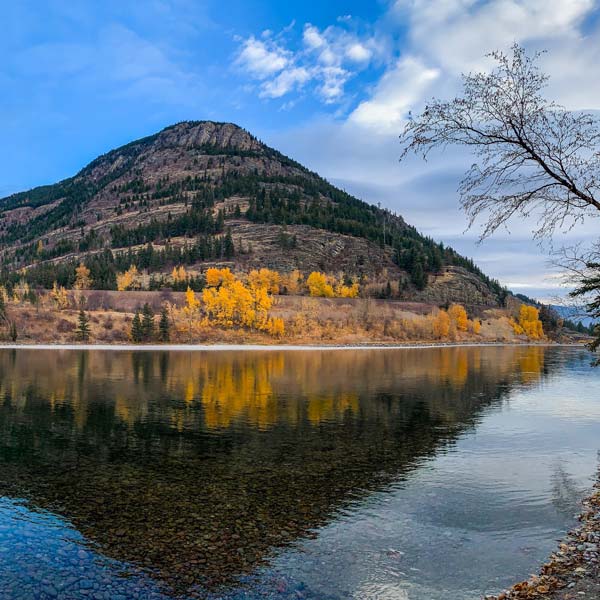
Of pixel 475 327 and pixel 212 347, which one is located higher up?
pixel 475 327

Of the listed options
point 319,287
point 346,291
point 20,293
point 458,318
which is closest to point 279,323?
point 319,287

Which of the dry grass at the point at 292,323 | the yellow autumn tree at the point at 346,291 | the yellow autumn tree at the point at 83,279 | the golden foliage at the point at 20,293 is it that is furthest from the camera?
the yellow autumn tree at the point at 346,291

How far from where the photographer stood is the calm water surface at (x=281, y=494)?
1204 cm

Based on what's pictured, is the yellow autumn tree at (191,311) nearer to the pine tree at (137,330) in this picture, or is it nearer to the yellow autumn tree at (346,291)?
the pine tree at (137,330)

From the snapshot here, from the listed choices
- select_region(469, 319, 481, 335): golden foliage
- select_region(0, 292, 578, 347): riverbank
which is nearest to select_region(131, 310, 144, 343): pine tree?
select_region(0, 292, 578, 347): riverbank

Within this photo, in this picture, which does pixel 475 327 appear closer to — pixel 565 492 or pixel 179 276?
pixel 179 276

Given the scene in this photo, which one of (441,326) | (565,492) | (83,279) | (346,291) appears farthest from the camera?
(346,291)

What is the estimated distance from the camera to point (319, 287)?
7013 inches

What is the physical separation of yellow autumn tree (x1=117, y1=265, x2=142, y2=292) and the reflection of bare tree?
165 meters

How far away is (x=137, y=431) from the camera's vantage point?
2784 centimetres

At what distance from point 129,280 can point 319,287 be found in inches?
2620

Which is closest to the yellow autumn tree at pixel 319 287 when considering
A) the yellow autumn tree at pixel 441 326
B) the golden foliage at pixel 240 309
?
the yellow autumn tree at pixel 441 326

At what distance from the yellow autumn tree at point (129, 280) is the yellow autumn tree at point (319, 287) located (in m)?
60.1

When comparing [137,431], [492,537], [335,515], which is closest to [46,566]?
[335,515]
